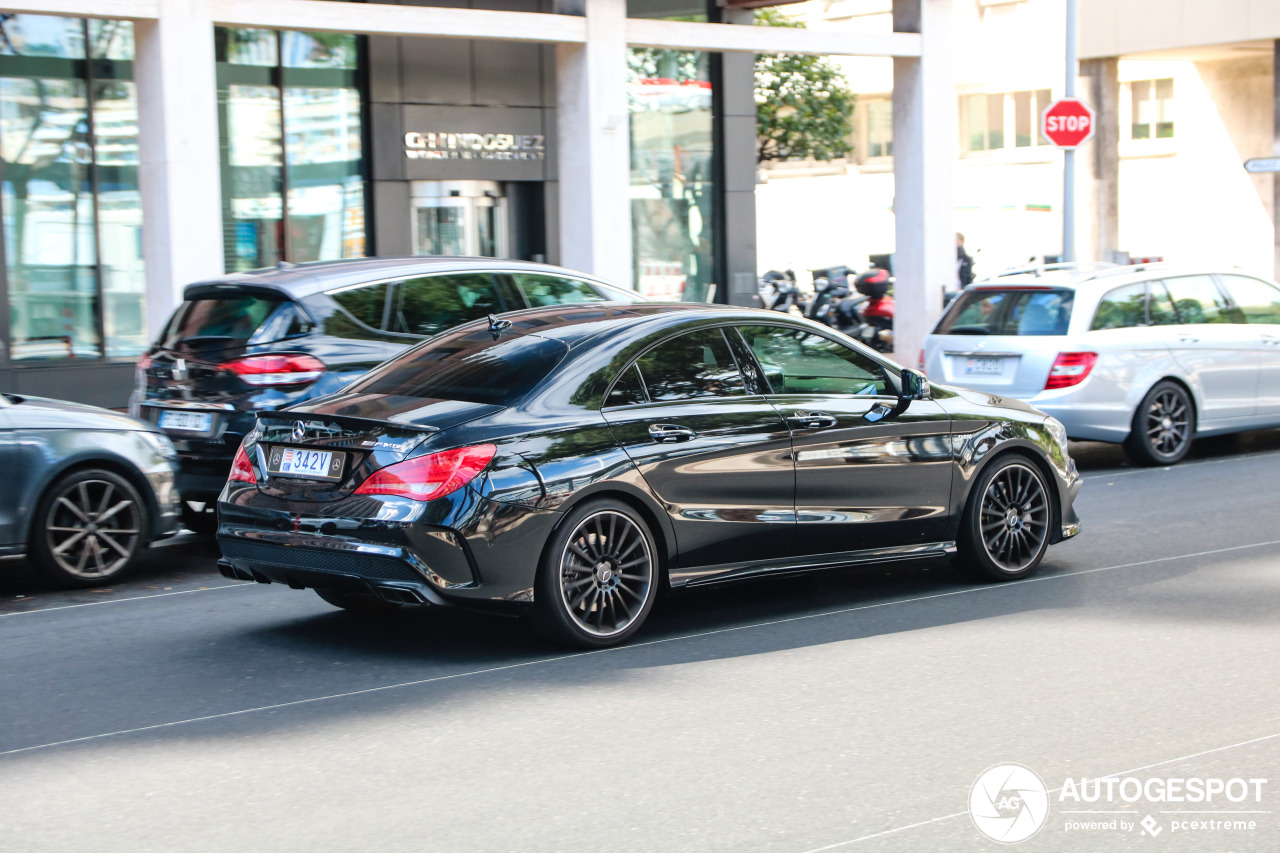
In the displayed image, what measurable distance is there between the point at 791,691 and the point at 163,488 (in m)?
4.37

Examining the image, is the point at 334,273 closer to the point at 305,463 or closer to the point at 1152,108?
the point at 305,463

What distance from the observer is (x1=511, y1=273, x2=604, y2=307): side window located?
10.6 meters

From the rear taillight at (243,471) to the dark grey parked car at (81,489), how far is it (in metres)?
1.86

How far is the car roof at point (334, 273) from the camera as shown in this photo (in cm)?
954

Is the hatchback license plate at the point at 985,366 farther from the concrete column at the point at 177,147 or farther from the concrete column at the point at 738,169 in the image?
the concrete column at the point at 738,169

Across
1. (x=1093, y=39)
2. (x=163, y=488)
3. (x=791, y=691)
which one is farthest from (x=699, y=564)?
(x=1093, y=39)

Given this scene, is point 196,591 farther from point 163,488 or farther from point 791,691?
point 791,691

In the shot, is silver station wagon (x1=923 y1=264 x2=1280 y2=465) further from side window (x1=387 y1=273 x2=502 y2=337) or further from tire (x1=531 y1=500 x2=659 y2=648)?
tire (x1=531 y1=500 x2=659 y2=648)

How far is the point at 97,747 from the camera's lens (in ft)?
18.0

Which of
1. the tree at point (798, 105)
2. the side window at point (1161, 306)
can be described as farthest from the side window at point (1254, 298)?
the tree at point (798, 105)

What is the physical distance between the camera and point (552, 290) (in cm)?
1082

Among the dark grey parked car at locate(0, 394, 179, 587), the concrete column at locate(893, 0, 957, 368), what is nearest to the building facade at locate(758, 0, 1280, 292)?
the concrete column at locate(893, 0, 957, 368)

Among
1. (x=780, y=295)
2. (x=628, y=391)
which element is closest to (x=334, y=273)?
(x=628, y=391)

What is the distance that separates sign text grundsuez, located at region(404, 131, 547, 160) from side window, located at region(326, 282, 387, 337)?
10011 mm
